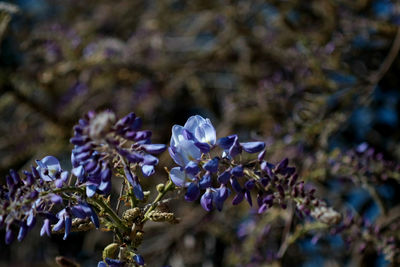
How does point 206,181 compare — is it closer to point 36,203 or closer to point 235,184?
point 235,184

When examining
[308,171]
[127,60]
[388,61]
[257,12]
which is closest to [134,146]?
[308,171]

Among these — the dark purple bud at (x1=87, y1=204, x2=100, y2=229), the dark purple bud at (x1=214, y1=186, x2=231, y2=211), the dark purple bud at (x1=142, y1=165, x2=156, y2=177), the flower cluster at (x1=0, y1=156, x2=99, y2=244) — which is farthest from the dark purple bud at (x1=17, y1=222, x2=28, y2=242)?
the dark purple bud at (x1=214, y1=186, x2=231, y2=211)

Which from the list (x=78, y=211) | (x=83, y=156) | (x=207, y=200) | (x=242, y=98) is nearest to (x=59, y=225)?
(x=78, y=211)

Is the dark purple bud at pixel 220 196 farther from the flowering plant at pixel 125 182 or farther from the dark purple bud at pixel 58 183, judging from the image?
the dark purple bud at pixel 58 183

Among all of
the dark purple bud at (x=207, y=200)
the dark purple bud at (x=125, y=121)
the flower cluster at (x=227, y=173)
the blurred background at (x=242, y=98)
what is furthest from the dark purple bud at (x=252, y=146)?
the blurred background at (x=242, y=98)

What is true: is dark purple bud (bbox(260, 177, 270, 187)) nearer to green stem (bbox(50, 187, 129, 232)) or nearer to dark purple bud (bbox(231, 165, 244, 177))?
dark purple bud (bbox(231, 165, 244, 177))
